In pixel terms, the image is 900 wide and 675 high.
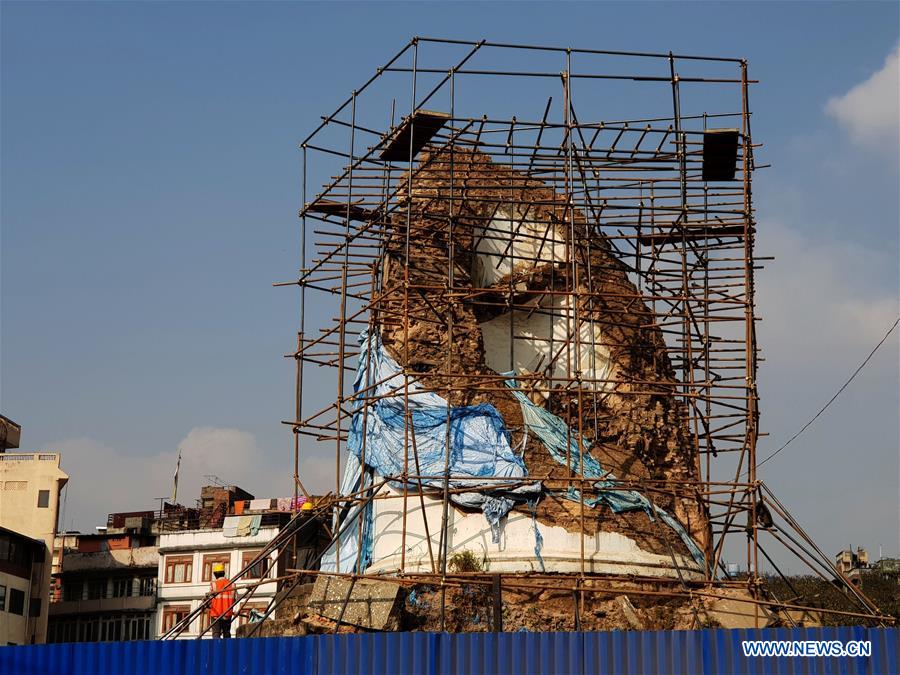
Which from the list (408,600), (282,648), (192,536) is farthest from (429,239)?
(192,536)

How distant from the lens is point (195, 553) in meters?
46.4

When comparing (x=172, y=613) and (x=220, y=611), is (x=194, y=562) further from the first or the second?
(x=220, y=611)

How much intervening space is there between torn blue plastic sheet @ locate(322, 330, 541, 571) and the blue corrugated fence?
538 centimetres

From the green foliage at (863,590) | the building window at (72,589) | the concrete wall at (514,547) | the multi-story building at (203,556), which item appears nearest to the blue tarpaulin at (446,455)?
the concrete wall at (514,547)

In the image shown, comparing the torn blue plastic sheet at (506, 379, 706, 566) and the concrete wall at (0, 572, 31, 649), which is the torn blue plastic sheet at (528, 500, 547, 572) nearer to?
the torn blue plastic sheet at (506, 379, 706, 566)

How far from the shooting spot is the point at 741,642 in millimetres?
18266

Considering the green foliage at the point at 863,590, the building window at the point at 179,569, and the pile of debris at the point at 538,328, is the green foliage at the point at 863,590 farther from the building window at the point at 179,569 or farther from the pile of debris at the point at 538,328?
the building window at the point at 179,569

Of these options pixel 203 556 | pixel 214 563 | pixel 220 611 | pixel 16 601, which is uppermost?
pixel 203 556

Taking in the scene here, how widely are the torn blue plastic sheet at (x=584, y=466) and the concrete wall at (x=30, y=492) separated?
2668cm

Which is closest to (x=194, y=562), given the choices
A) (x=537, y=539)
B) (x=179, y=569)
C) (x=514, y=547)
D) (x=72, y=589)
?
(x=179, y=569)

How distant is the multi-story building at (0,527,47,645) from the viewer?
4406 cm

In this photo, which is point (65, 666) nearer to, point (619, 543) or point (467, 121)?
point (619, 543)

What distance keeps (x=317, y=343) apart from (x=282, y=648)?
411 inches

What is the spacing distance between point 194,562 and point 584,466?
951 inches
